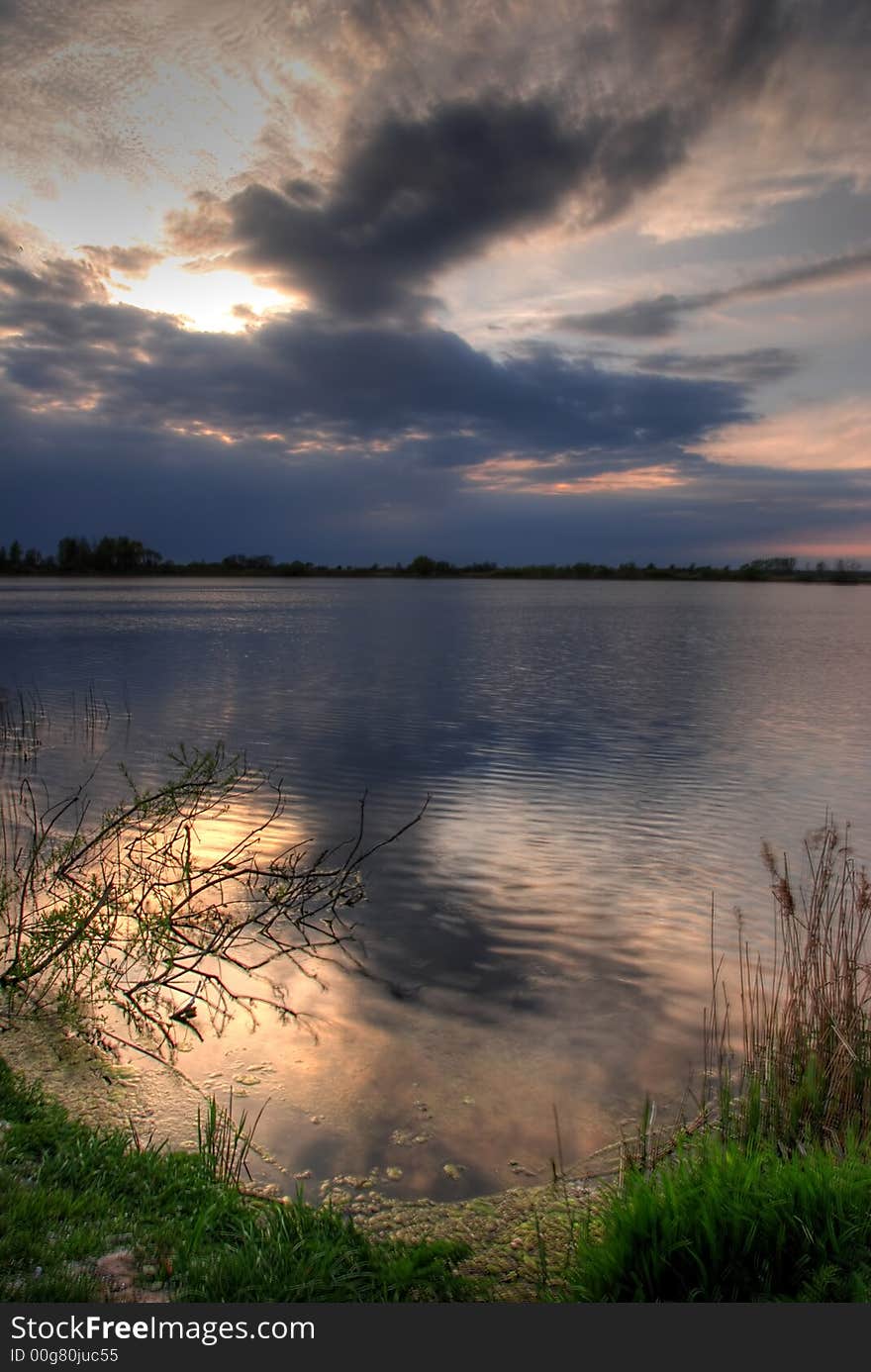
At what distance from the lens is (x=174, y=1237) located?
452 centimetres

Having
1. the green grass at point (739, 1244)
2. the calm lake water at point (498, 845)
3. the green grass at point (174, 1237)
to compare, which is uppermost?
the green grass at point (739, 1244)

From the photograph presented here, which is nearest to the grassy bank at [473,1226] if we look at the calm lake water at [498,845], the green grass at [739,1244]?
the green grass at [739,1244]

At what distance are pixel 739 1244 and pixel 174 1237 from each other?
9.75ft

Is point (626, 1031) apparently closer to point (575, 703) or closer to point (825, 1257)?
point (825, 1257)

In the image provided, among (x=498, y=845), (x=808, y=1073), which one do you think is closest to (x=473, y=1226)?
(x=808, y=1073)

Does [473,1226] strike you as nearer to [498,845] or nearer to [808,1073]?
[808,1073]

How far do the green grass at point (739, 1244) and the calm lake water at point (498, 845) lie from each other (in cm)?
204

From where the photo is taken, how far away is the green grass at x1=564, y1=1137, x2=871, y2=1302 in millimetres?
3959

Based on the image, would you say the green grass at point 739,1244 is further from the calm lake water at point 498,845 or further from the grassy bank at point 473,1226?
the calm lake water at point 498,845

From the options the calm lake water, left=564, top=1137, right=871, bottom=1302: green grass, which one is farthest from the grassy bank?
the calm lake water

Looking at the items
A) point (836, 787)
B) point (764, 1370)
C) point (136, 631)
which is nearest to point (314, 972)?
point (764, 1370)

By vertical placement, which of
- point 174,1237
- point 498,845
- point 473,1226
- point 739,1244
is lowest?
point 498,845

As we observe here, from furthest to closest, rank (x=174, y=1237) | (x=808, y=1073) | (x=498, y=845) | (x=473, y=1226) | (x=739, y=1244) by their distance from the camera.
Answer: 1. (x=498, y=845)
2. (x=808, y=1073)
3. (x=473, y=1226)
4. (x=174, y=1237)
5. (x=739, y=1244)

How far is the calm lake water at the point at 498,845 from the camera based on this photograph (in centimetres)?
710
